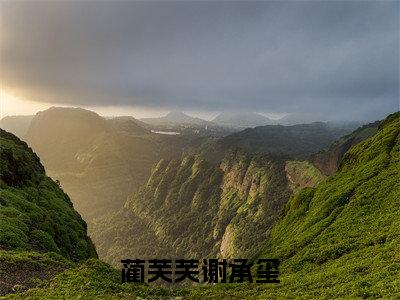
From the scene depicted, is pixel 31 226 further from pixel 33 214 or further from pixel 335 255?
pixel 335 255

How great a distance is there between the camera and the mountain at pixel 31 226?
1949 inches

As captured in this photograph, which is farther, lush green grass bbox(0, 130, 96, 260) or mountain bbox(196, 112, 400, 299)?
lush green grass bbox(0, 130, 96, 260)

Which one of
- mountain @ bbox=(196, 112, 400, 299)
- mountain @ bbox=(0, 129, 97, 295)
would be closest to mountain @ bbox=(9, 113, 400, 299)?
mountain @ bbox=(196, 112, 400, 299)

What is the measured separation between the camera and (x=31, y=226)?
7175cm

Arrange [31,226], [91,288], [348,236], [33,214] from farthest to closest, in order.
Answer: [33,214] < [31,226] < [348,236] < [91,288]

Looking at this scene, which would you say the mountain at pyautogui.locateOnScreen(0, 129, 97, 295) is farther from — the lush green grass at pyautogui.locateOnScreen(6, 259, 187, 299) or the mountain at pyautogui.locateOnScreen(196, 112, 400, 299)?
the mountain at pyautogui.locateOnScreen(196, 112, 400, 299)

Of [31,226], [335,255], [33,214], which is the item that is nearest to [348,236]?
[335,255]

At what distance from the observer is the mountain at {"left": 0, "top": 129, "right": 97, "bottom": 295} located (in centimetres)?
4950

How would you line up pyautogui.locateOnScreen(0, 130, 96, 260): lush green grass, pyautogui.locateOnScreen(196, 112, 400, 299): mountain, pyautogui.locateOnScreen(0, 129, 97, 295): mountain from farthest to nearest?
1. pyautogui.locateOnScreen(0, 130, 96, 260): lush green grass
2. pyautogui.locateOnScreen(0, 129, 97, 295): mountain
3. pyautogui.locateOnScreen(196, 112, 400, 299): mountain

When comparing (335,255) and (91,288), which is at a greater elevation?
(335,255)

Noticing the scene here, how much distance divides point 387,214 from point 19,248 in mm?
→ 55985

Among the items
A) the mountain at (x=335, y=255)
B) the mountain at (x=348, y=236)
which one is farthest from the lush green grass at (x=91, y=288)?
the mountain at (x=348, y=236)

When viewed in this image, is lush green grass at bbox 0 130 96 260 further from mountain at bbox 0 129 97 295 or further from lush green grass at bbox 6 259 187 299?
lush green grass at bbox 6 259 187 299

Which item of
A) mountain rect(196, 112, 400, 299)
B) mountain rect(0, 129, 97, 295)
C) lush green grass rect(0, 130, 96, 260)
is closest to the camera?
mountain rect(196, 112, 400, 299)
